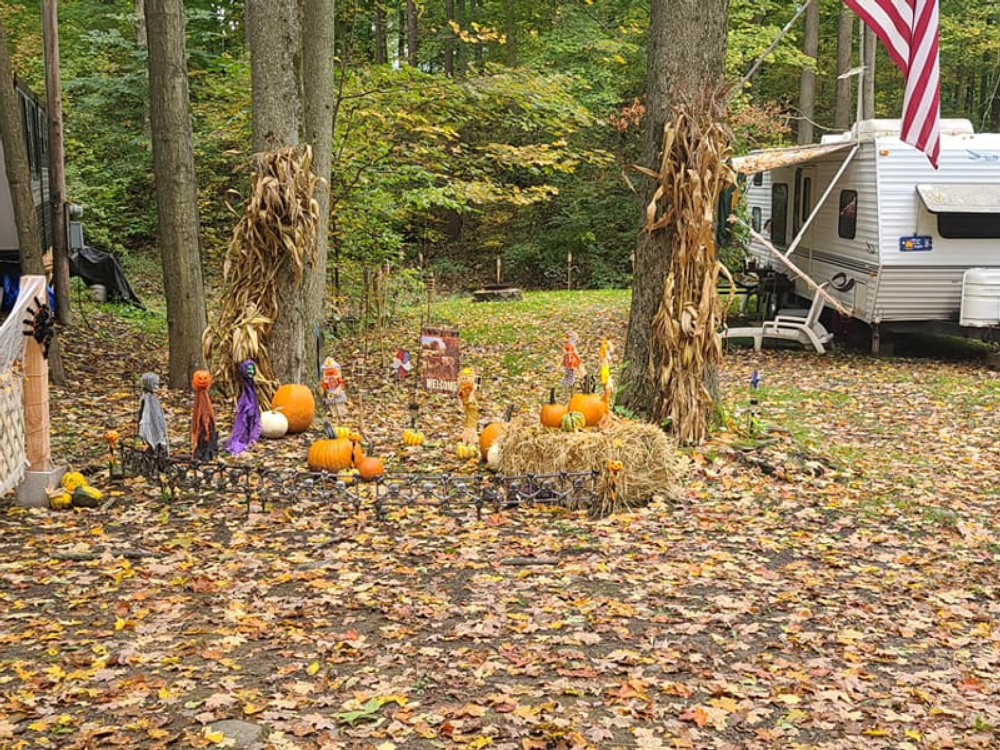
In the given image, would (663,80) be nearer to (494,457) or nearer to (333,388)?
(494,457)

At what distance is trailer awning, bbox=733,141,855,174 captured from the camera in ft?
46.3

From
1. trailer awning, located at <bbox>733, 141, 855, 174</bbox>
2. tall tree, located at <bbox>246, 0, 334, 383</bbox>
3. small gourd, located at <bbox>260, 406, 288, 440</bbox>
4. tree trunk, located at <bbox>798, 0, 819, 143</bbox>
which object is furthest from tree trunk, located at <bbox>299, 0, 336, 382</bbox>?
tree trunk, located at <bbox>798, 0, 819, 143</bbox>

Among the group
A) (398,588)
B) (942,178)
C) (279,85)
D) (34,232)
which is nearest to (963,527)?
(398,588)

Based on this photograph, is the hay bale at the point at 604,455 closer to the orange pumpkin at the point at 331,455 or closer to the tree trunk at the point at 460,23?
the orange pumpkin at the point at 331,455

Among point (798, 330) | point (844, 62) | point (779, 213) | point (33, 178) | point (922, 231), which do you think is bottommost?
point (798, 330)

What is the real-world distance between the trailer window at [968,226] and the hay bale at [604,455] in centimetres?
774

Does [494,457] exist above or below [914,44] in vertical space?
below

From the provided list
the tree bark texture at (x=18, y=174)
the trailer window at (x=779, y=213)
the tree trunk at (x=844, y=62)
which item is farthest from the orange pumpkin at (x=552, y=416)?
the tree trunk at (x=844, y=62)

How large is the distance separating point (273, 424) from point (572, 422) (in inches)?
109

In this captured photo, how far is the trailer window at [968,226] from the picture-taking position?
13008mm

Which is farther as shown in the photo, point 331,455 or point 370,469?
point 331,455

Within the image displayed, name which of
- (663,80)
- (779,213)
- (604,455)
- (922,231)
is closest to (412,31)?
(779,213)

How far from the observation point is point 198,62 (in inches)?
940

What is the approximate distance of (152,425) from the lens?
6930 millimetres
